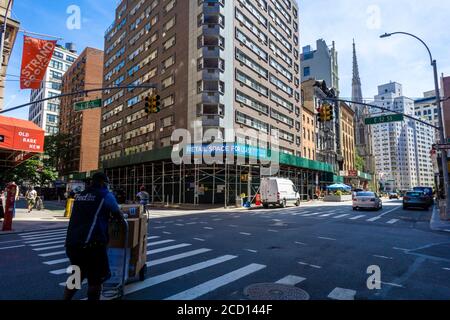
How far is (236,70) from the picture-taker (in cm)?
3672

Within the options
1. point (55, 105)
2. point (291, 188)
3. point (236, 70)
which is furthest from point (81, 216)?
point (55, 105)

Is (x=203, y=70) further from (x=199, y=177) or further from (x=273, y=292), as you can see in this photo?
(x=273, y=292)

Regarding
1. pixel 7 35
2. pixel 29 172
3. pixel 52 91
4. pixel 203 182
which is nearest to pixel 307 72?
pixel 203 182

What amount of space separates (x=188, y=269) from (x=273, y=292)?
2101 millimetres

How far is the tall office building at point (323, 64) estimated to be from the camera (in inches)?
3214

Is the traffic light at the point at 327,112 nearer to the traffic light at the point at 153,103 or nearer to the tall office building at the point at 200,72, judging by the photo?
the traffic light at the point at 153,103

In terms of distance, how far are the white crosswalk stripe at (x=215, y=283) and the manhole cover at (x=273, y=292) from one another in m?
0.55

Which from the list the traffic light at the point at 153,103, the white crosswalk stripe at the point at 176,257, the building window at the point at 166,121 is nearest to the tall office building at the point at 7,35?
the traffic light at the point at 153,103

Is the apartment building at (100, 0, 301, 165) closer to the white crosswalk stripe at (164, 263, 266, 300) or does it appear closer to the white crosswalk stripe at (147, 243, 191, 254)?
the white crosswalk stripe at (147, 243, 191, 254)

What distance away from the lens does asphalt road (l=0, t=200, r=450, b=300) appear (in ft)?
15.8

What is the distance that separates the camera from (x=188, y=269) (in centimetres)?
612

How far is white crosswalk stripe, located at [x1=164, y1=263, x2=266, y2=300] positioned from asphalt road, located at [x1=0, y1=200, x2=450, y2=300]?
0.6 inches

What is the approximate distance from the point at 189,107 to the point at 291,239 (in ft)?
87.7
